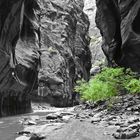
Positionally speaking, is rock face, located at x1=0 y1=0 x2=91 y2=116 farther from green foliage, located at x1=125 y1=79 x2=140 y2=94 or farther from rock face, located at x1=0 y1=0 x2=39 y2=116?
green foliage, located at x1=125 y1=79 x2=140 y2=94

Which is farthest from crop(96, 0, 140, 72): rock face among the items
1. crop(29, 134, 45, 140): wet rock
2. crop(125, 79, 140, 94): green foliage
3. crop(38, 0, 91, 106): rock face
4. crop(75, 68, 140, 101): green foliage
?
crop(38, 0, 91, 106): rock face

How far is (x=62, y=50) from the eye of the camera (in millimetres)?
74938

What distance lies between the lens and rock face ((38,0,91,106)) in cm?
6656

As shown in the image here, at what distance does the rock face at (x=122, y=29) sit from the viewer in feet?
110

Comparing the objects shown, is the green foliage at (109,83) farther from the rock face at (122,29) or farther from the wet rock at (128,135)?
the wet rock at (128,135)

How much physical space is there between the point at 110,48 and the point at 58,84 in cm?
2560

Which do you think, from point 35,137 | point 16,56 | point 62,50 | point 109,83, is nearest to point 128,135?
point 35,137

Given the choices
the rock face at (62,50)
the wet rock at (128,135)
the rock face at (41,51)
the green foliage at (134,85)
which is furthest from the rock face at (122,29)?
the rock face at (62,50)

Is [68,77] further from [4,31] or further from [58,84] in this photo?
[4,31]

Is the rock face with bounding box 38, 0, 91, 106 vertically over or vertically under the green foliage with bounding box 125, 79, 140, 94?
over

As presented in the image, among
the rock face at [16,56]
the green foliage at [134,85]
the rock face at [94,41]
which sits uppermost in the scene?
the rock face at [94,41]

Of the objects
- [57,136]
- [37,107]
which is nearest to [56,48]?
[37,107]

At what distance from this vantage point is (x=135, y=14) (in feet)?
109

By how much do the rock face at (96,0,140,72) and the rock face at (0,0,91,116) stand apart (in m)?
9.32
